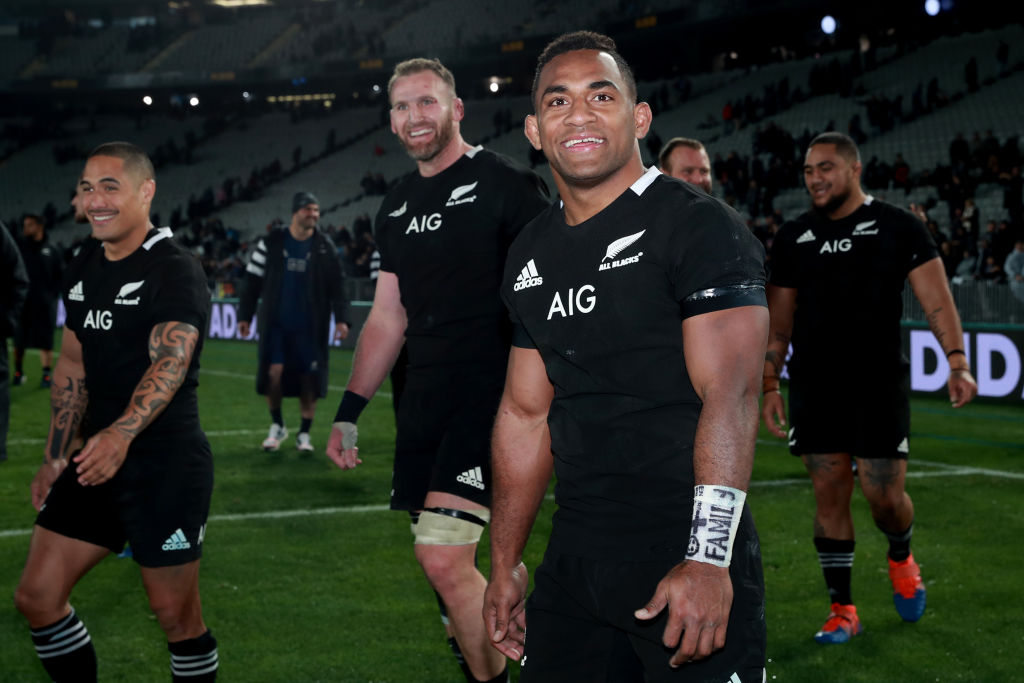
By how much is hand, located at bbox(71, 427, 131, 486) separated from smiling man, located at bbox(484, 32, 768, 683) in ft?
4.85

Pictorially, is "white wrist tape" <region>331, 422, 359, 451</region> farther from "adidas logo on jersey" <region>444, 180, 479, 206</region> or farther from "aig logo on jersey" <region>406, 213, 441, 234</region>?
"adidas logo on jersey" <region>444, 180, 479, 206</region>

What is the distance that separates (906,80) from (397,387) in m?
28.3

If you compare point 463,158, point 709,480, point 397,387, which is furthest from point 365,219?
point 709,480

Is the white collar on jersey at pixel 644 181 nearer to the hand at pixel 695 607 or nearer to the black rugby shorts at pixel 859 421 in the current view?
the hand at pixel 695 607

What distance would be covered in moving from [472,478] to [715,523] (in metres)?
1.94

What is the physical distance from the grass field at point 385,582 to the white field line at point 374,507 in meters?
0.03

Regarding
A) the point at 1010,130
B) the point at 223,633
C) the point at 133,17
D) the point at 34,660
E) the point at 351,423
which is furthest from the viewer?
the point at 133,17

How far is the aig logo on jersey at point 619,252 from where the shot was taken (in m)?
2.68

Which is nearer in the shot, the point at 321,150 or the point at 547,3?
the point at 547,3

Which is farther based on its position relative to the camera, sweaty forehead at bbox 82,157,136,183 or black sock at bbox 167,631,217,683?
sweaty forehead at bbox 82,157,136,183

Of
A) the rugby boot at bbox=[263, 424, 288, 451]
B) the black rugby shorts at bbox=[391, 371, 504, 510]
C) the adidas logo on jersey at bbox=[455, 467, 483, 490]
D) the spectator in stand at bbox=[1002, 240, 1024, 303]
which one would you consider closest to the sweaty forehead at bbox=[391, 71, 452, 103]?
the black rugby shorts at bbox=[391, 371, 504, 510]

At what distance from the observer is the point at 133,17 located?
59.9m

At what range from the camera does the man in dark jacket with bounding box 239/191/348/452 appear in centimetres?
1084

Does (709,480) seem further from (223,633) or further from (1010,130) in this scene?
(1010,130)
